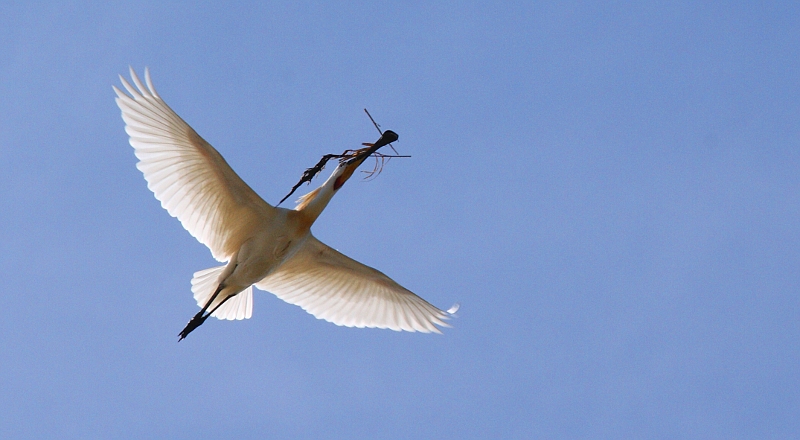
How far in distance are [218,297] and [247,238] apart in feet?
2.79

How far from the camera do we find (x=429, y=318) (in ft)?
45.8

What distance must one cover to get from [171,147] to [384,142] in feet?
8.61

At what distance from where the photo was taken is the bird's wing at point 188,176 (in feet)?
38.9

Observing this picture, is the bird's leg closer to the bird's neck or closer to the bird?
the bird

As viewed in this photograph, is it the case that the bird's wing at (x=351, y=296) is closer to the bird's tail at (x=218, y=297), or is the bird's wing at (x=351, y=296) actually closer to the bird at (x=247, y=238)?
the bird at (x=247, y=238)

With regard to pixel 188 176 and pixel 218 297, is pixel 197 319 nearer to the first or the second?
pixel 218 297

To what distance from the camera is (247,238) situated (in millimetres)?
12711

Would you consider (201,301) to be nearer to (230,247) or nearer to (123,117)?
(230,247)

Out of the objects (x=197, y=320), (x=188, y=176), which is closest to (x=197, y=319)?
(x=197, y=320)

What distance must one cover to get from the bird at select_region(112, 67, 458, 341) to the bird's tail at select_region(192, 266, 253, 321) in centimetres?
1

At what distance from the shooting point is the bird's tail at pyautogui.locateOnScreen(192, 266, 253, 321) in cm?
1285

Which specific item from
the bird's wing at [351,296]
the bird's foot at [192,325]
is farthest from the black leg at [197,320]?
the bird's wing at [351,296]

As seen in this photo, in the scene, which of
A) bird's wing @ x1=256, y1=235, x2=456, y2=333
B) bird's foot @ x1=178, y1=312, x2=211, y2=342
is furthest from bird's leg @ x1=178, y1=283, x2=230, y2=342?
bird's wing @ x1=256, y1=235, x2=456, y2=333

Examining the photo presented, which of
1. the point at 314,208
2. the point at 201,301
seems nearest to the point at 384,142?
the point at 314,208
